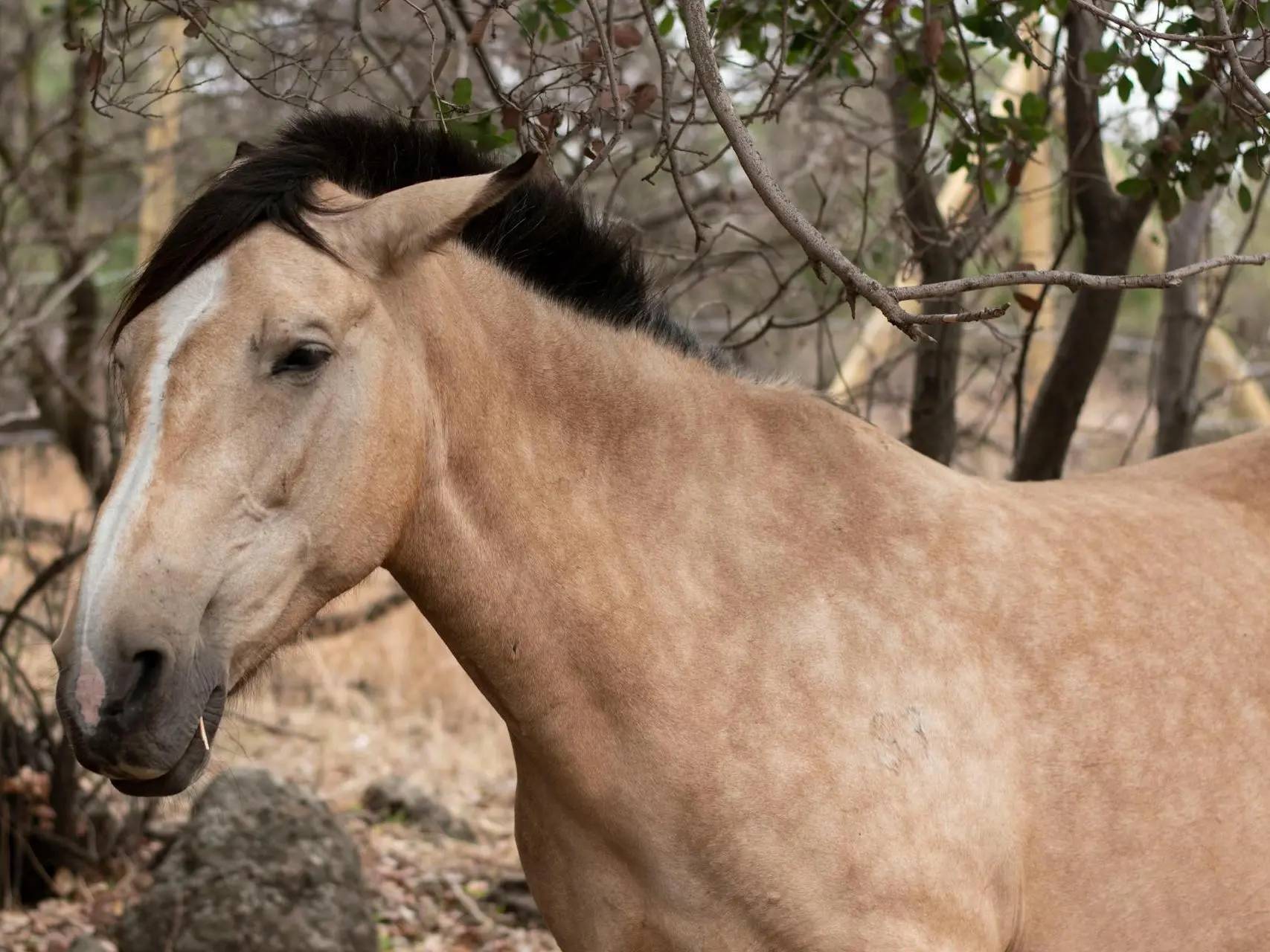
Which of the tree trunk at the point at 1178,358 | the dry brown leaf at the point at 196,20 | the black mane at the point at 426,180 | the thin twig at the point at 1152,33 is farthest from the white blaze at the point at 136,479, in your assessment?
the tree trunk at the point at 1178,358

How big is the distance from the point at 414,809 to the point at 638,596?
144 inches

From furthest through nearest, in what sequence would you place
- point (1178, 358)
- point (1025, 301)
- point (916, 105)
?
point (1178, 358)
point (916, 105)
point (1025, 301)

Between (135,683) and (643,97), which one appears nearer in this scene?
(135,683)

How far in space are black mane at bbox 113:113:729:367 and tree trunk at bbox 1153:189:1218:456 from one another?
2850 mm

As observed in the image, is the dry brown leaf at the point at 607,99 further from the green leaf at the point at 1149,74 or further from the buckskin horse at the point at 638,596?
the green leaf at the point at 1149,74

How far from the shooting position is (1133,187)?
3600mm

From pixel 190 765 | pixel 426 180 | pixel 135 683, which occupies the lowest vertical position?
pixel 190 765

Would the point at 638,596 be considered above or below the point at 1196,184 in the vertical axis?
below

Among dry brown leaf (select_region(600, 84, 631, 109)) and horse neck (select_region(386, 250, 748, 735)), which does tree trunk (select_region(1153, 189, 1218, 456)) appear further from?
horse neck (select_region(386, 250, 748, 735))

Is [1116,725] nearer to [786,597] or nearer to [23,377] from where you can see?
[786,597]

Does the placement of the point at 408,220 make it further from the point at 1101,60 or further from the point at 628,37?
the point at 1101,60

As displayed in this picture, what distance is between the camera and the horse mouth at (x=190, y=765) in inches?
80.0

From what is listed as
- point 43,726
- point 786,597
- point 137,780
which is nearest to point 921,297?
point 786,597

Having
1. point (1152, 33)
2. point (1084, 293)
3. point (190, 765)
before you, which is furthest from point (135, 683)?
point (1084, 293)
